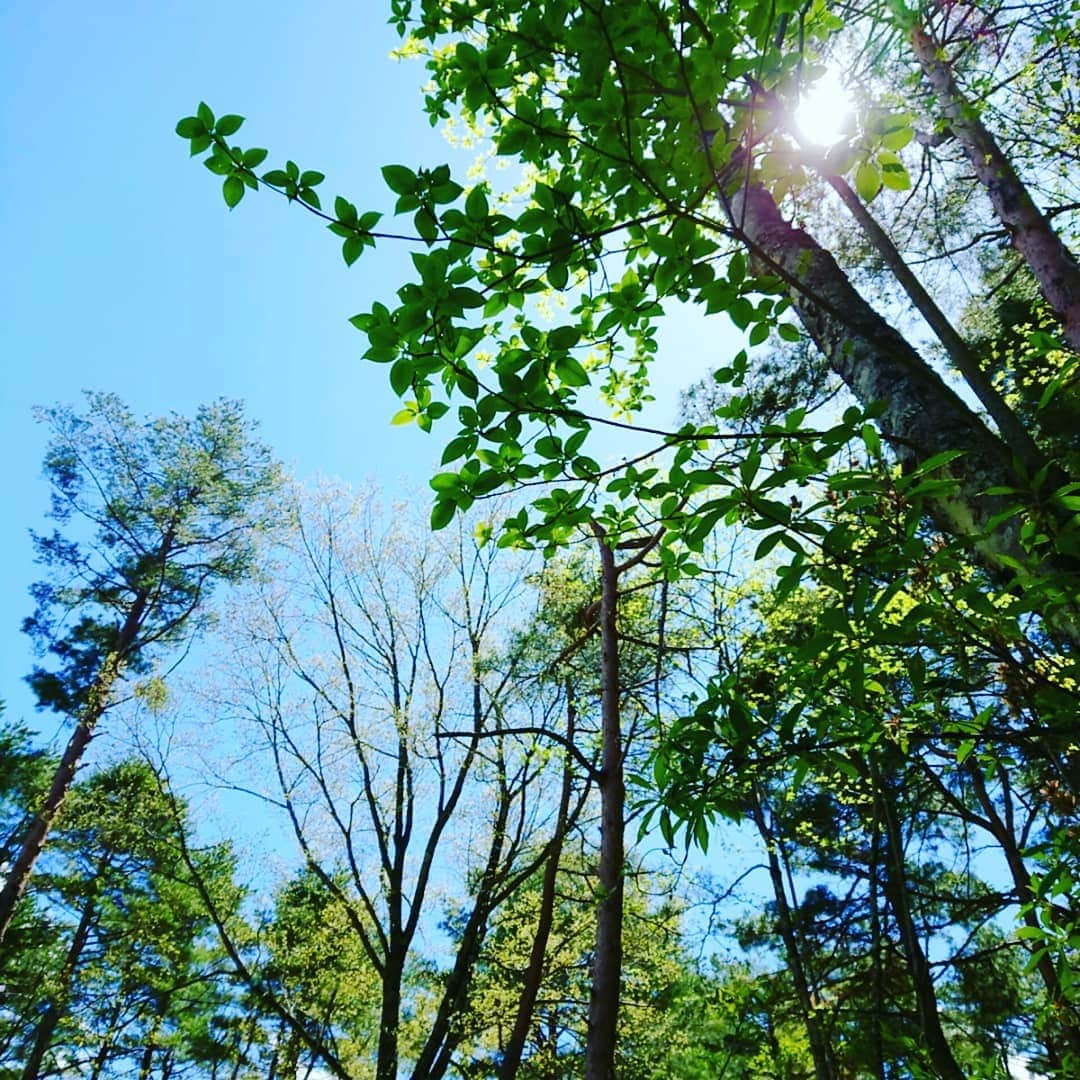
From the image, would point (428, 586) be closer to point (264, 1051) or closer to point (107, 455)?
point (107, 455)

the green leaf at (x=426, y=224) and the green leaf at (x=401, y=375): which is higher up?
the green leaf at (x=426, y=224)

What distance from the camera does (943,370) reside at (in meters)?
7.86

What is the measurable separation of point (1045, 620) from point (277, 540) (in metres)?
10.2

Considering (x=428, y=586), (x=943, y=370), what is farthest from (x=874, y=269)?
(x=428, y=586)

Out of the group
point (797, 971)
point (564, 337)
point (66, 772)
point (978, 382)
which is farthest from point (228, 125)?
point (66, 772)

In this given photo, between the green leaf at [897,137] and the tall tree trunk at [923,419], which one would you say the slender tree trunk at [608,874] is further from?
the green leaf at [897,137]

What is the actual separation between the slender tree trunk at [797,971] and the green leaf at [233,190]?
494 centimetres

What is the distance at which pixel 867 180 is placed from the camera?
100 cm

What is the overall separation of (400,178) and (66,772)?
14.4 m

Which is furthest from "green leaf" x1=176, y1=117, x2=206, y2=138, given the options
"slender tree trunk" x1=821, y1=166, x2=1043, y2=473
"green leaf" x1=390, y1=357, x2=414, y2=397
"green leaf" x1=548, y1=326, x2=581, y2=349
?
"slender tree trunk" x1=821, y1=166, x2=1043, y2=473

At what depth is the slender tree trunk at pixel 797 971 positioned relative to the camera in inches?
201

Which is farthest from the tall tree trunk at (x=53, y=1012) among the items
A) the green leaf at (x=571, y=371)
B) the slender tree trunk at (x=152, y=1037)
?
the green leaf at (x=571, y=371)

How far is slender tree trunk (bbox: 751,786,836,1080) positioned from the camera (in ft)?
16.8

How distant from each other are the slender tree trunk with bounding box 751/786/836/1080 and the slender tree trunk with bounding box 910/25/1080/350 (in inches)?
184
